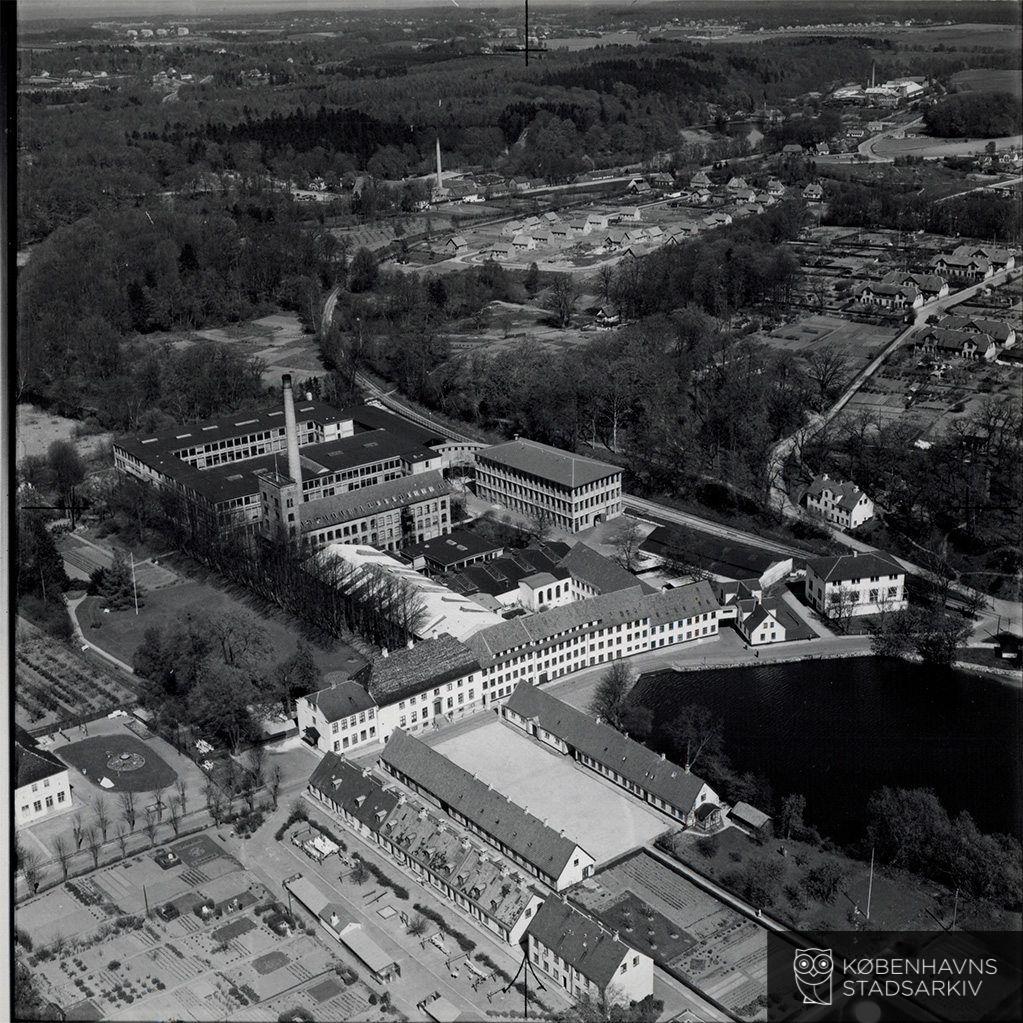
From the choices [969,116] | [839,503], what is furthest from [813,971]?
[969,116]

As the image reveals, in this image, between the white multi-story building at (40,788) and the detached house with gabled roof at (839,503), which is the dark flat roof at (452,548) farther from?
the white multi-story building at (40,788)

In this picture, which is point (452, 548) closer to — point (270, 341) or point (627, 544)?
point (627, 544)

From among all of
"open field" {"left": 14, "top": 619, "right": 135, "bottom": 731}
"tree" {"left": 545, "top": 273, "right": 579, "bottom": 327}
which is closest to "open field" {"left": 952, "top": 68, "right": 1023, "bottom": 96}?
"tree" {"left": 545, "top": 273, "right": 579, "bottom": 327}

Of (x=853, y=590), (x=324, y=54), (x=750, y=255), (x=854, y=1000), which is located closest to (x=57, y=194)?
(x=324, y=54)

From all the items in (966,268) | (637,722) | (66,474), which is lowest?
(637,722)

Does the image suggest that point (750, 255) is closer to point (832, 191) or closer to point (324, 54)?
point (832, 191)

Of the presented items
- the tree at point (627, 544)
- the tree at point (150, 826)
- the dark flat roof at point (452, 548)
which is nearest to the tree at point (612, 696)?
the tree at point (627, 544)
